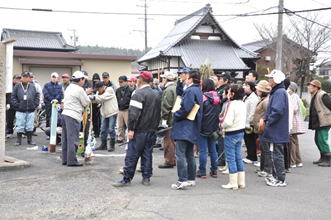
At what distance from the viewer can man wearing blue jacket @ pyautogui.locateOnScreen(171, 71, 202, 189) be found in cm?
570

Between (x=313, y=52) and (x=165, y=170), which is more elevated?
(x=313, y=52)

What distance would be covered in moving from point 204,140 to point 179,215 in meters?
2.13

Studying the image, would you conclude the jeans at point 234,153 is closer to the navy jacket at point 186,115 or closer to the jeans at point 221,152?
the navy jacket at point 186,115

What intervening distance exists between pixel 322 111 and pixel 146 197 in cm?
473

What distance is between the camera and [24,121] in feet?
31.4

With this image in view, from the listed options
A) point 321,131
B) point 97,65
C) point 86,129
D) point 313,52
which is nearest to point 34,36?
point 97,65

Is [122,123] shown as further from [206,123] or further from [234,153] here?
[234,153]

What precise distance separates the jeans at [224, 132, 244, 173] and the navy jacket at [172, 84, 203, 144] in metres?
0.59

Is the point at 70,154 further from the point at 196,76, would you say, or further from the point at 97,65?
the point at 97,65

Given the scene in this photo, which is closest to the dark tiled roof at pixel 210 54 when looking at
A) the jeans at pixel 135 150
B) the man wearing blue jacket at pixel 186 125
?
the man wearing blue jacket at pixel 186 125

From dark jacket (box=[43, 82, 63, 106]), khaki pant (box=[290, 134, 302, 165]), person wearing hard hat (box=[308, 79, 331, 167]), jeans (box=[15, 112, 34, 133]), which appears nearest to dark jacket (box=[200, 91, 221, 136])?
khaki pant (box=[290, 134, 302, 165])

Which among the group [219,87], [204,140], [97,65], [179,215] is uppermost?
[97,65]

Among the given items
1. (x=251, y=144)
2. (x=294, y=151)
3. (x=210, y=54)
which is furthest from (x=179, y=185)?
(x=210, y=54)

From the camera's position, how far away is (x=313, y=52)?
27984 mm
